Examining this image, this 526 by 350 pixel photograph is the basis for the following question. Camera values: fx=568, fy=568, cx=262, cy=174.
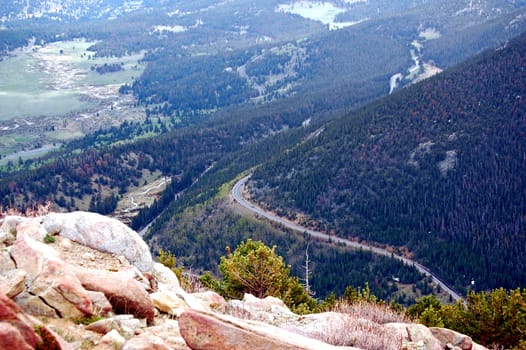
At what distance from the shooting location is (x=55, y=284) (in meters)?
26.8

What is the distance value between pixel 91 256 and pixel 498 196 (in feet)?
488

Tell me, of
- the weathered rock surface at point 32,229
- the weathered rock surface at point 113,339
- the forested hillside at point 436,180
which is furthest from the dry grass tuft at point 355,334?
the forested hillside at point 436,180

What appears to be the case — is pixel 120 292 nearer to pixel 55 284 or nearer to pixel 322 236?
pixel 55 284

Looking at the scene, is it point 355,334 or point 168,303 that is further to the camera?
point 168,303

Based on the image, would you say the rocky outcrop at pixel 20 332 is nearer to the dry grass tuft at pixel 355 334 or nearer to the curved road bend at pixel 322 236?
the dry grass tuft at pixel 355 334

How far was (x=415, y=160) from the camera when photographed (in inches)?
7165

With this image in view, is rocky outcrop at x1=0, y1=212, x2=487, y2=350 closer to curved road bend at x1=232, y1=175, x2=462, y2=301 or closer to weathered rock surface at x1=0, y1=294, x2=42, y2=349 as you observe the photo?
weathered rock surface at x1=0, y1=294, x2=42, y2=349

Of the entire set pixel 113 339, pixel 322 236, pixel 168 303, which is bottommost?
pixel 322 236

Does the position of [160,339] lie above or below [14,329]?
below

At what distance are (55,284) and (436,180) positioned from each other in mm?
160238

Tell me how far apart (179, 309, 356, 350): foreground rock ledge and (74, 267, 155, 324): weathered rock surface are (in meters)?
5.44

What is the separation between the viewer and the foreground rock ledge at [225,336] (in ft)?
79.3

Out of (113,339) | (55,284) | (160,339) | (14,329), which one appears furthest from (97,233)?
(14,329)

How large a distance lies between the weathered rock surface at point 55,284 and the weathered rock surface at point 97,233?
799 centimetres
